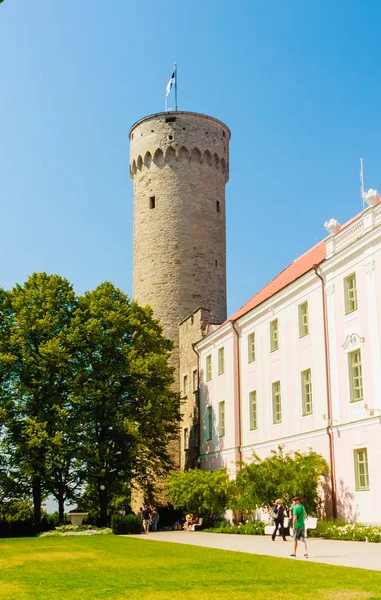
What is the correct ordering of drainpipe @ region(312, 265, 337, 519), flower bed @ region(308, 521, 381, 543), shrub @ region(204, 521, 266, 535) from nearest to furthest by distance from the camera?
flower bed @ region(308, 521, 381, 543), drainpipe @ region(312, 265, 337, 519), shrub @ region(204, 521, 266, 535)

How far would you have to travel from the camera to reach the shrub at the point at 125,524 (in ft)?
103

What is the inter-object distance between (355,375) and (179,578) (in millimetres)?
14286

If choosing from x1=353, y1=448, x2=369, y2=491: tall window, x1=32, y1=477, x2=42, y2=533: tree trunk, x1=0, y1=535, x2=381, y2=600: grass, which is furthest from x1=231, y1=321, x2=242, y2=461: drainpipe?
x1=0, y1=535, x2=381, y2=600: grass

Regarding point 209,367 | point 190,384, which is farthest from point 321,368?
point 190,384

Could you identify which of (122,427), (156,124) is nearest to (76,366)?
(122,427)

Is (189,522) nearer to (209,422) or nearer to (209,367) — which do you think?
(209,422)

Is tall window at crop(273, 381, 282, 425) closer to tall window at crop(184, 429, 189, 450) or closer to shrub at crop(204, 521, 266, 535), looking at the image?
shrub at crop(204, 521, 266, 535)

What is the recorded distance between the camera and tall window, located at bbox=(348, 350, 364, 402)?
25639mm

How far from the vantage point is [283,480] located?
27484 mm

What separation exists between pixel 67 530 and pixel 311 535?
1315 cm

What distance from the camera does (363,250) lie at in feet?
84.9

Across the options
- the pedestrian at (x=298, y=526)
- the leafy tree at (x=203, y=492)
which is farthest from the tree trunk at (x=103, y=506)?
the pedestrian at (x=298, y=526)

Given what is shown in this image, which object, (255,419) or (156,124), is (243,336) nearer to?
(255,419)

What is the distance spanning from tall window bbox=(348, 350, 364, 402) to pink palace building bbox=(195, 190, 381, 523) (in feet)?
0.11
